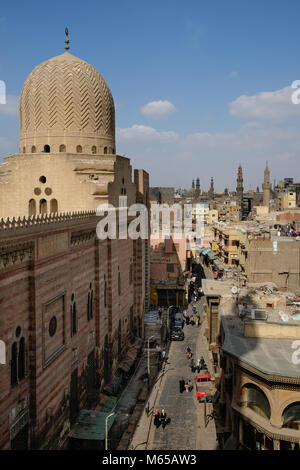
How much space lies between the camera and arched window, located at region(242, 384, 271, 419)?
14217 mm

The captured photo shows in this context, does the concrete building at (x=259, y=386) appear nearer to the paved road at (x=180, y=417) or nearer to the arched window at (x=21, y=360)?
the paved road at (x=180, y=417)

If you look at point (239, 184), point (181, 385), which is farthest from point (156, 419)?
point (239, 184)

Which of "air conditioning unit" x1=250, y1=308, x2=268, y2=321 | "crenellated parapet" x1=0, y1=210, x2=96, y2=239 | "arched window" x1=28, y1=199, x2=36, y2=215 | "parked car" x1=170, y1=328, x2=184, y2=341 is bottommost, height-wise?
"parked car" x1=170, y1=328, x2=184, y2=341

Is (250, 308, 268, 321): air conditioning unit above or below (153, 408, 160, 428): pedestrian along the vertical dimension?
above

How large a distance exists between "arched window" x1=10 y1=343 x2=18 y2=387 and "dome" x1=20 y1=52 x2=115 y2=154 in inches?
599

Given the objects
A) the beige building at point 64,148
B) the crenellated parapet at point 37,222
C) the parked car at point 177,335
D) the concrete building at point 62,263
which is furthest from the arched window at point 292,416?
the parked car at point 177,335

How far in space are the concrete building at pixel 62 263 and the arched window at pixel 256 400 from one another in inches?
268

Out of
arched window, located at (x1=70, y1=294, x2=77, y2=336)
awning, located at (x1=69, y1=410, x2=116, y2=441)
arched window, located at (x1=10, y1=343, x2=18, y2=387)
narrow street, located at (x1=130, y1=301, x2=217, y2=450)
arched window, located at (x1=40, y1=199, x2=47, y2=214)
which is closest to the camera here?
arched window, located at (x1=10, y1=343, x2=18, y2=387)

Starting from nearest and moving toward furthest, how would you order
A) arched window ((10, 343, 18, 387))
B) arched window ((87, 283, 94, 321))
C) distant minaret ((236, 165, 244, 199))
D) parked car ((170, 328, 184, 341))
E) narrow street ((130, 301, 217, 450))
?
arched window ((10, 343, 18, 387)) → narrow street ((130, 301, 217, 450)) → arched window ((87, 283, 94, 321)) → parked car ((170, 328, 184, 341)) → distant minaret ((236, 165, 244, 199))

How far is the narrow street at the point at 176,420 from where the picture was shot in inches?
724

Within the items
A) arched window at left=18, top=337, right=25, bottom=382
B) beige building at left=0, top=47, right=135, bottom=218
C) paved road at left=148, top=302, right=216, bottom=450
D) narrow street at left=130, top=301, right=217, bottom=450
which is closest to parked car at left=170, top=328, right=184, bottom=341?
paved road at left=148, top=302, right=216, bottom=450

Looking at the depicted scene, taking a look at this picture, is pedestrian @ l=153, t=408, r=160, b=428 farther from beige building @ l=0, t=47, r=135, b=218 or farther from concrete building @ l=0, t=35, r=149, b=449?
beige building @ l=0, t=47, r=135, b=218
